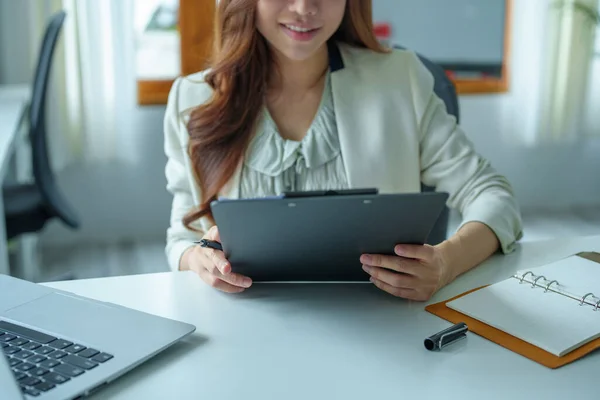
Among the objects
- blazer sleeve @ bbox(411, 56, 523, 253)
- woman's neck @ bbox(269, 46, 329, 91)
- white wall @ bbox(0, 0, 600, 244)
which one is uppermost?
woman's neck @ bbox(269, 46, 329, 91)

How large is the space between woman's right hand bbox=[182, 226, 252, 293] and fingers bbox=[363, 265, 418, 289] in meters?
0.18

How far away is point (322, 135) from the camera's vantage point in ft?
4.77

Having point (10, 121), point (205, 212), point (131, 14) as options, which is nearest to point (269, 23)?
point (205, 212)

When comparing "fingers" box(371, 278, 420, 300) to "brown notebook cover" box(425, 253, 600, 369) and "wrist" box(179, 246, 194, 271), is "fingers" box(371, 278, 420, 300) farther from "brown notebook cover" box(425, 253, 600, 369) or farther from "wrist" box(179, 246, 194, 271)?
"wrist" box(179, 246, 194, 271)

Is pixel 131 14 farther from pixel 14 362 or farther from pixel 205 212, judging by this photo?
pixel 14 362

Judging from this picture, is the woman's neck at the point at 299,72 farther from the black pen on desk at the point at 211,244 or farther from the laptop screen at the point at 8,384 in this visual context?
the laptop screen at the point at 8,384

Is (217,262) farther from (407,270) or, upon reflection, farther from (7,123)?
Result: (7,123)

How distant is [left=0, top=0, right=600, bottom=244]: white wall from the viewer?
3332 millimetres

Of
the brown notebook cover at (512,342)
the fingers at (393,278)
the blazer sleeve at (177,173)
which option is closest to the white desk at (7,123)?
the blazer sleeve at (177,173)

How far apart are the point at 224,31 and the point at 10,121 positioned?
1215 millimetres

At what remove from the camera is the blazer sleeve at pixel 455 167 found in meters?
1.29

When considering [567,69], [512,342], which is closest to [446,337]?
[512,342]

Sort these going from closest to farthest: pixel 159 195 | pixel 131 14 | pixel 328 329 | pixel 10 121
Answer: pixel 328 329, pixel 10 121, pixel 131 14, pixel 159 195

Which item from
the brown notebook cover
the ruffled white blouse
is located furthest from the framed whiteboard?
the brown notebook cover
